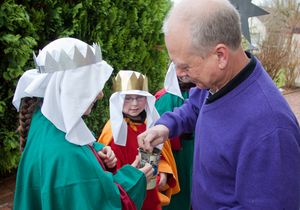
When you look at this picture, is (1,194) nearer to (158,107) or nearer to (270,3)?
(158,107)

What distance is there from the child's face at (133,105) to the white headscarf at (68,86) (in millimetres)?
1169

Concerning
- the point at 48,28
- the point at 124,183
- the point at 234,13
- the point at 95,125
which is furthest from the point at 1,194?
the point at 234,13

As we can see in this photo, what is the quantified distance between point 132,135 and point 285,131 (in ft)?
5.95

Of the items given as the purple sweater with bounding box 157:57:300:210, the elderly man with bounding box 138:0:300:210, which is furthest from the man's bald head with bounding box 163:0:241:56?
the purple sweater with bounding box 157:57:300:210

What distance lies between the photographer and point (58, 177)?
181cm

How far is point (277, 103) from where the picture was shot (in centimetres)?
158

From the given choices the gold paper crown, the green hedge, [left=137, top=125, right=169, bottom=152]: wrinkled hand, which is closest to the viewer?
[left=137, top=125, right=169, bottom=152]: wrinkled hand

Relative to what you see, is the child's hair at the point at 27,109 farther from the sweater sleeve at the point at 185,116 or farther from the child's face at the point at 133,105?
the child's face at the point at 133,105

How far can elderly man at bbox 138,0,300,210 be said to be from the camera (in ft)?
4.88

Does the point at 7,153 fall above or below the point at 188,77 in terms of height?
below

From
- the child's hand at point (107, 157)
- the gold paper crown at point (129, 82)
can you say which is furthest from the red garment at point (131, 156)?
the child's hand at point (107, 157)

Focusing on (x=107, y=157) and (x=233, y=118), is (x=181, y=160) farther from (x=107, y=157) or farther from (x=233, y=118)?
(x=233, y=118)

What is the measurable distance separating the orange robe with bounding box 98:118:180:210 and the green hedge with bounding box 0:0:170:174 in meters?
1.59

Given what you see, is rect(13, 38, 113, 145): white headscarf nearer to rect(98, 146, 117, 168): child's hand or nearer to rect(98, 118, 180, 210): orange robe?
rect(98, 146, 117, 168): child's hand
